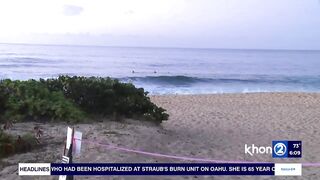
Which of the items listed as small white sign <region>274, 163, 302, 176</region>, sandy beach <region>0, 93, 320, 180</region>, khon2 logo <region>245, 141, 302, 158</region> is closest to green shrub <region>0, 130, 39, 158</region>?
sandy beach <region>0, 93, 320, 180</region>

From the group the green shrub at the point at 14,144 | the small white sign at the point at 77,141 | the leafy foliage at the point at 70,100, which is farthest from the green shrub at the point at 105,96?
the small white sign at the point at 77,141

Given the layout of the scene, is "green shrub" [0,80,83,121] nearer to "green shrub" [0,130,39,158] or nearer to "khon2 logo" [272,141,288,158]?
"green shrub" [0,130,39,158]

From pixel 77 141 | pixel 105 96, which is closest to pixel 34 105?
pixel 105 96

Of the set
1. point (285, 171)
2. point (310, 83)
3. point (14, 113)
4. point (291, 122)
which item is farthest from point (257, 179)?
point (310, 83)

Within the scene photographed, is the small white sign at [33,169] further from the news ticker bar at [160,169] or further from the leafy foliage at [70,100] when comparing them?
the leafy foliage at [70,100]

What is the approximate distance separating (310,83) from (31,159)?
3458cm

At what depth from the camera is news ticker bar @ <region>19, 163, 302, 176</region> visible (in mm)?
4629

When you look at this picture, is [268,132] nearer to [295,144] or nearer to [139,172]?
[295,144]

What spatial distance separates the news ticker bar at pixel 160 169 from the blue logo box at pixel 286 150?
0.74 metres

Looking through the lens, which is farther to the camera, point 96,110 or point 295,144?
point 96,110

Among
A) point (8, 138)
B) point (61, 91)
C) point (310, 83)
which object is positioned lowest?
point (8, 138)

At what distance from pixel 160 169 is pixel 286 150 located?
2637 mm

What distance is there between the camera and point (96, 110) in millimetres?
8305

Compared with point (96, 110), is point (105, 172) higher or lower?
lower
